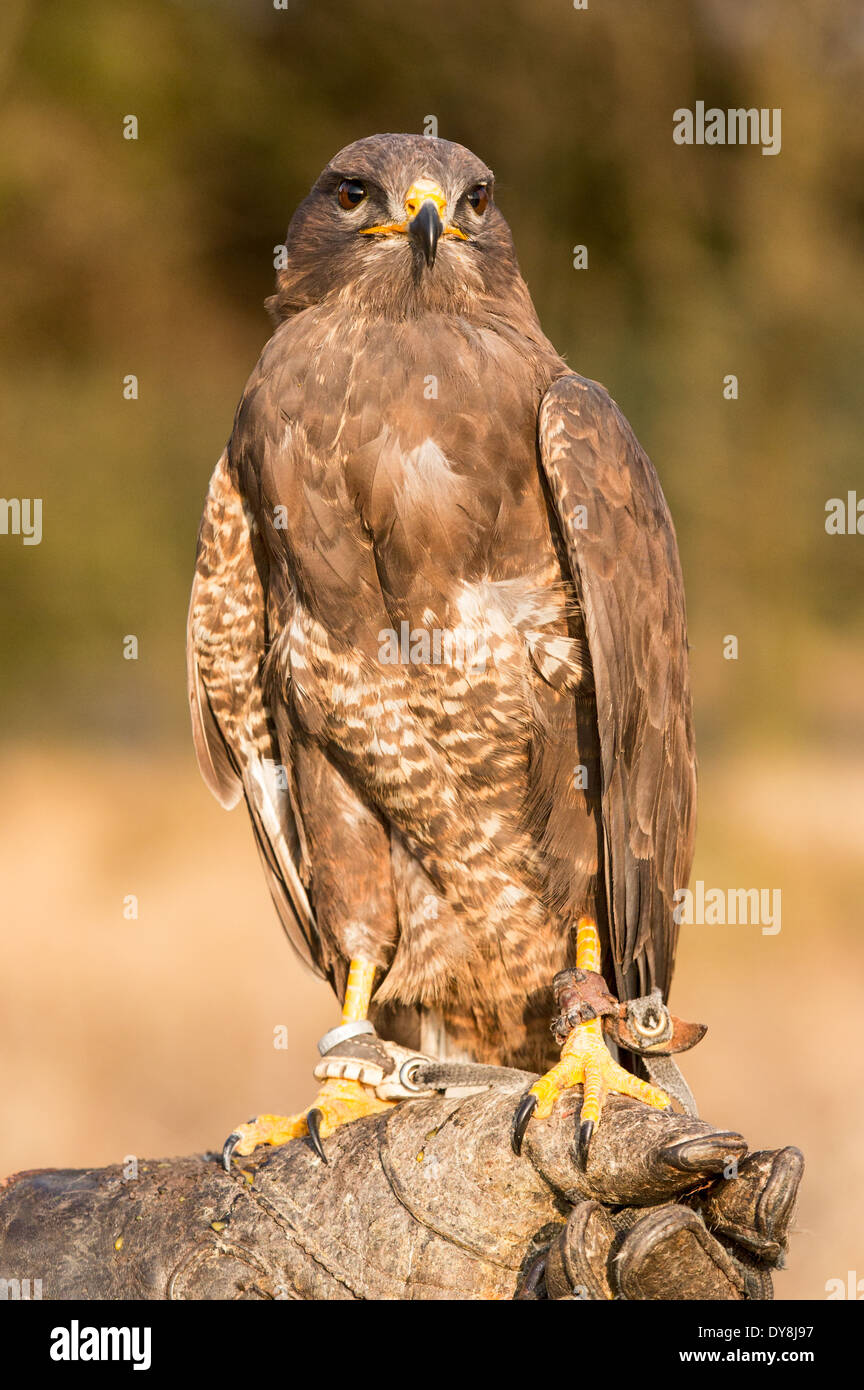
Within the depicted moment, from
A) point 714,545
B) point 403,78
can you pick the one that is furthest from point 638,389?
point 403,78

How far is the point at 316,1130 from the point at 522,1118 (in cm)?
48

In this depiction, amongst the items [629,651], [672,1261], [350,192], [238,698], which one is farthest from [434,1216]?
[350,192]

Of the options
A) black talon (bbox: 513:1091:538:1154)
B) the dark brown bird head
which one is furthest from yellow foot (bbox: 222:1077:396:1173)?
the dark brown bird head

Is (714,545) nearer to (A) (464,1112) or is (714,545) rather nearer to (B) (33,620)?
(B) (33,620)

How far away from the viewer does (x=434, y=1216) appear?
1903 millimetres

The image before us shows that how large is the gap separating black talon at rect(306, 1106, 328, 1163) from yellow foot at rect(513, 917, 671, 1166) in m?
0.42

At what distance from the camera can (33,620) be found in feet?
17.4

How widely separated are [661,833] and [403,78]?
365cm

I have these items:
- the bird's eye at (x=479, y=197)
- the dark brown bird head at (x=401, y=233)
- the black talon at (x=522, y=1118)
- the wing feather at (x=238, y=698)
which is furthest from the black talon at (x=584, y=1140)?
the bird's eye at (x=479, y=197)

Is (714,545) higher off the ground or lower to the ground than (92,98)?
lower

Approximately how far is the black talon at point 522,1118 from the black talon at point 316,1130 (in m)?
0.41

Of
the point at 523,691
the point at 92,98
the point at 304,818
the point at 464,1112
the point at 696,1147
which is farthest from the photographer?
the point at 92,98

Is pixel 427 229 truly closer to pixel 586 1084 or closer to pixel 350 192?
pixel 350 192

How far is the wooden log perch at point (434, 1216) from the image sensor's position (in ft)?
A: 5.22
